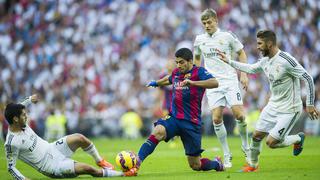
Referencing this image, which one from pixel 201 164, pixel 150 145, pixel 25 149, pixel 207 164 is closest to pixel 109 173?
pixel 150 145

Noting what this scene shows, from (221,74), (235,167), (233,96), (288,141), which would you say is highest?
(221,74)

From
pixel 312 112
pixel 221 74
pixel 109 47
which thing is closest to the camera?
pixel 312 112

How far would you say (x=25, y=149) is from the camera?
10758mm

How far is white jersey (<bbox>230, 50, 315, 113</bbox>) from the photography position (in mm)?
11266

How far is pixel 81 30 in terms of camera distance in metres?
30.8

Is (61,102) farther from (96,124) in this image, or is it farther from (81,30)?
(81,30)

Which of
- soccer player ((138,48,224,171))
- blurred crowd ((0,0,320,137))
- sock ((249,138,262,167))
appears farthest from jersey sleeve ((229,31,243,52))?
blurred crowd ((0,0,320,137))

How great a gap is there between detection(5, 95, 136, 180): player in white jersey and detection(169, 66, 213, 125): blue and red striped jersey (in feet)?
4.23

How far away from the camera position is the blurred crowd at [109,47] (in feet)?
90.7

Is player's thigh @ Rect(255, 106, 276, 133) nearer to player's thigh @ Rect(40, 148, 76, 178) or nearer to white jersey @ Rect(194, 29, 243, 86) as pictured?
white jersey @ Rect(194, 29, 243, 86)

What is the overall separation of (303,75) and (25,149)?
183 inches

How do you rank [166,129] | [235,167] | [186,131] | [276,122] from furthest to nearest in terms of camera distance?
[235,167] < [276,122] < [186,131] < [166,129]

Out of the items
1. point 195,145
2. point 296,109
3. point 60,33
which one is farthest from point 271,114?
point 60,33

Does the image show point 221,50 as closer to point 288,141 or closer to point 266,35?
point 266,35
